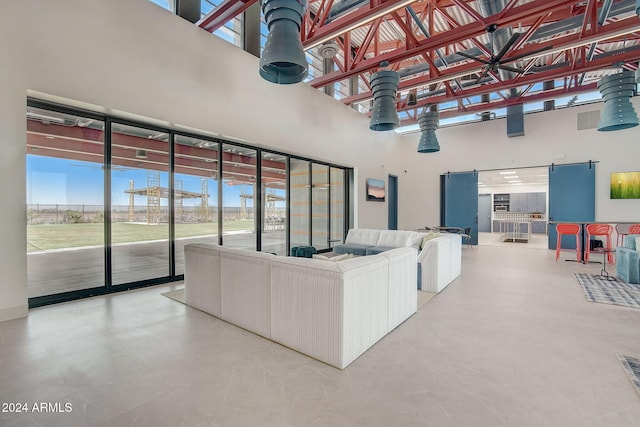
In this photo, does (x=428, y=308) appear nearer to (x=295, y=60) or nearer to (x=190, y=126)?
(x=295, y=60)

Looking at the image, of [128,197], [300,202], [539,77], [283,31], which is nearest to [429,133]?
[539,77]

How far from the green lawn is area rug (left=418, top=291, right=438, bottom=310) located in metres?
3.98

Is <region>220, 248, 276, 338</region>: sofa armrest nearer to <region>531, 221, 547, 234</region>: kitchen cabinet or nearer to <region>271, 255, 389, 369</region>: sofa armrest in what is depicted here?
<region>271, 255, 389, 369</region>: sofa armrest

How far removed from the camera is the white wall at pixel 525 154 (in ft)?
27.8

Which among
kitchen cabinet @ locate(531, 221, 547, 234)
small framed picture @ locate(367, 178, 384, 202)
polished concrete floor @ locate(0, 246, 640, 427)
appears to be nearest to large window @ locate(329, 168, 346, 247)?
small framed picture @ locate(367, 178, 384, 202)

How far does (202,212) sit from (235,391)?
171 inches

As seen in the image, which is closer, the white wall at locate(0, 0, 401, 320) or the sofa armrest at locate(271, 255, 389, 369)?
the sofa armrest at locate(271, 255, 389, 369)

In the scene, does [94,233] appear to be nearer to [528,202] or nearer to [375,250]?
[375,250]

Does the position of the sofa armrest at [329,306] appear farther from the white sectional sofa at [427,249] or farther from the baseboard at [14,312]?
the baseboard at [14,312]

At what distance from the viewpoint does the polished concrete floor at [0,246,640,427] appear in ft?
5.98

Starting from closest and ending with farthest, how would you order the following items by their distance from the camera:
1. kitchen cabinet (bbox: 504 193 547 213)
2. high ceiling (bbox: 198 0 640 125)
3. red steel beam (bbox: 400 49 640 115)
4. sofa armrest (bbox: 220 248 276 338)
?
sofa armrest (bbox: 220 248 276 338), high ceiling (bbox: 198 0 640 125), red steel beam (bbox: 400 49 640 115), kitchen cabinet (bbox: 504 193 547 213)

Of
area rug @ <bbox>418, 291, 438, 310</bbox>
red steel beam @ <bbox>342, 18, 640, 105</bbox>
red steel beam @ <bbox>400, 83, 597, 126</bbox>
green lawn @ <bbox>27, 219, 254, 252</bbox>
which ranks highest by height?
red steel beam @ <bbox>400, 83, 597, 126</bbox>

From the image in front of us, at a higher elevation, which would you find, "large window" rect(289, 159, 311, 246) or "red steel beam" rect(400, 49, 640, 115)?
"red steel beam" rect(400, 49, 640, 115)

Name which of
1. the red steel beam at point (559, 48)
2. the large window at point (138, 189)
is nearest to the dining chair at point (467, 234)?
the red steel beam at point (559, 48)
